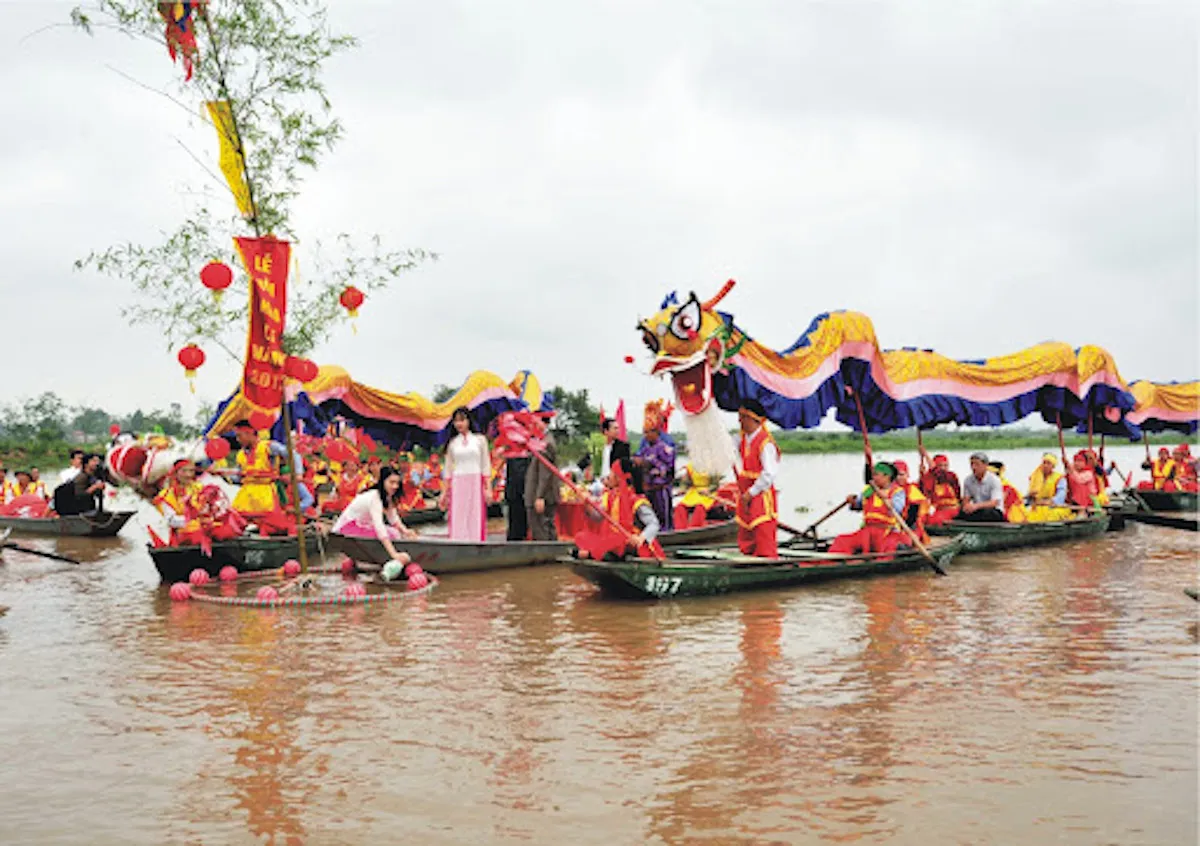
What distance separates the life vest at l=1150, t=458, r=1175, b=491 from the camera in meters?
21.5

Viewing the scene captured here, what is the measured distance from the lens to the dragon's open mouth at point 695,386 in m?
11.7

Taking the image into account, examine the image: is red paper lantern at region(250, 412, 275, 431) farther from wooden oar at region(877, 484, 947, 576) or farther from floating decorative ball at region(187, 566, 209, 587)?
wooden oar at region(877, 484, 947, 576)

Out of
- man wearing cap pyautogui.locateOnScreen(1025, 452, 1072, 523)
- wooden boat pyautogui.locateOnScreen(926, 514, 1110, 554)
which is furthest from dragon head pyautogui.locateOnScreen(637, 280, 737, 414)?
man wearing cap pyautogui.locateOnScreen(1025, 452, 1072, 523)

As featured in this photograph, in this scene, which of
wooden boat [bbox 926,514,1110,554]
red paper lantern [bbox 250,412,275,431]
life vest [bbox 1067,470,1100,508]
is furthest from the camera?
life vest [bbox 1067,470,1100,508]

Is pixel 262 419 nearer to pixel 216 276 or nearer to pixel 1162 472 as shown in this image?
pixel 216 276

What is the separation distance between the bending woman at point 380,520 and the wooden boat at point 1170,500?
52.3 ft

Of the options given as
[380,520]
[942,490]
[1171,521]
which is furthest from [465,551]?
[1171,521]

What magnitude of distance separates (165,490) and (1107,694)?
886 centimetres

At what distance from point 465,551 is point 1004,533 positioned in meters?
7.16

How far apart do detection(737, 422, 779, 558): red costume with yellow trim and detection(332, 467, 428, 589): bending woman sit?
3.22m

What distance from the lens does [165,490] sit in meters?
10.8

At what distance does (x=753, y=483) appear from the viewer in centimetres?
986

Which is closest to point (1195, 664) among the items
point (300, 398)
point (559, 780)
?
point (559, 780)

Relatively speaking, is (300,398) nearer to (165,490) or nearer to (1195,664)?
(165,490)
